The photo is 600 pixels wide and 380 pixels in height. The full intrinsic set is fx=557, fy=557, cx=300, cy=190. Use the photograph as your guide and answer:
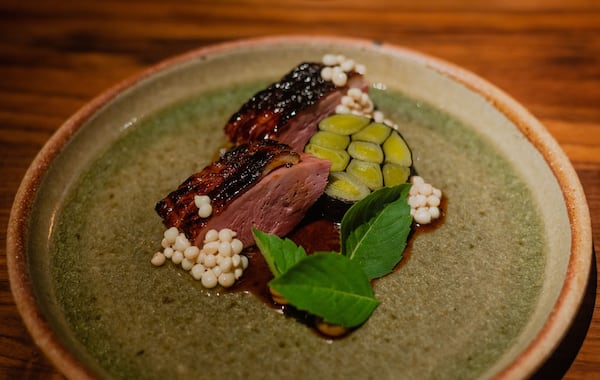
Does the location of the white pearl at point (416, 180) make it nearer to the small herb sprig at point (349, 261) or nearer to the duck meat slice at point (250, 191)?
Result: the small herb sprig at point (349, 261)

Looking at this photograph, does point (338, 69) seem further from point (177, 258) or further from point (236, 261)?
point (177, 258)

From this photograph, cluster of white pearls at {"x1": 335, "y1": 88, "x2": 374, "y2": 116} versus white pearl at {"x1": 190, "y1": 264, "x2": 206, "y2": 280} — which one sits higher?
cluster of white pearls at {"x1": 335, "y1": 88, "x2": 374, "y2": 116}

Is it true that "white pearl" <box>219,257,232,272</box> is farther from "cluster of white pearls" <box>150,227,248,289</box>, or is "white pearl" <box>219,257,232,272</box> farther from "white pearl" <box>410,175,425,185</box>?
"white pearl" <box>410,175,425,185</box>

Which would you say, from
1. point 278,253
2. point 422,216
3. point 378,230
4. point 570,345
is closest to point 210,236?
point 278,253

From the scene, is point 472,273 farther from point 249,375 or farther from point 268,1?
point 268,1

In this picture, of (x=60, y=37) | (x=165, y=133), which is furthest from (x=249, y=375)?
(x=60, y=37)

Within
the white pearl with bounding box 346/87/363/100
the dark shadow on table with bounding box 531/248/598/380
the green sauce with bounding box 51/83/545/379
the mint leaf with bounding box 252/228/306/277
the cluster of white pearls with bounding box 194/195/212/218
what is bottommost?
the dark shadow on table with bounding box 531/248/598/380

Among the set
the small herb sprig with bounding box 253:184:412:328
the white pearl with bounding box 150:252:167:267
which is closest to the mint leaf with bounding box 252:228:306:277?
the small herb sprig with bounding box 253:184:412:328
